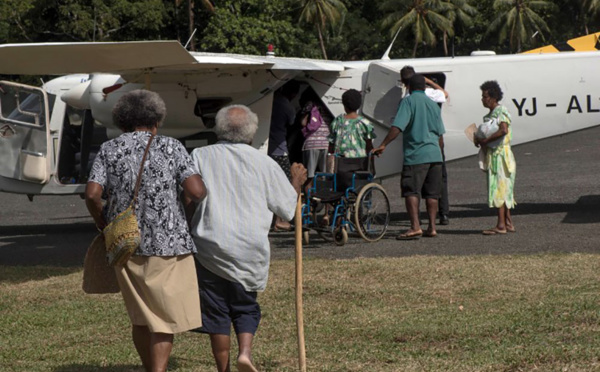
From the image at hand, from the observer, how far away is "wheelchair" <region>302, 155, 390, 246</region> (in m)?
12.3

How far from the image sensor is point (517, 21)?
72125 mm

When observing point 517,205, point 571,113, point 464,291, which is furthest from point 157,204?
point 517,205

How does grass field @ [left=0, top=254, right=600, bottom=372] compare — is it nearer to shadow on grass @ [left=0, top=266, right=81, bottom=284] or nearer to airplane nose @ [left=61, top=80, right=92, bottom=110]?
shadow on grass @ [left=0, top=266, right=81, bottom=284]

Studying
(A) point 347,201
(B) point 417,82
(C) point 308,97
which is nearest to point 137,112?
(A) point 347,201

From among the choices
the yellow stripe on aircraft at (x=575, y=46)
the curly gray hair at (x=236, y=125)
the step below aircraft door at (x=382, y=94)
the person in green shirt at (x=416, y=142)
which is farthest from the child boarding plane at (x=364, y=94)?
the curly gray hair at (x=236, y=125)

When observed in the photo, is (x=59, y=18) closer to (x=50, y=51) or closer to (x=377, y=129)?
(x=377, y=129)

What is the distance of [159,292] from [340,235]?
6434 millimetres

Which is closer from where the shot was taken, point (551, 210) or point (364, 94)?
point (364, 94)

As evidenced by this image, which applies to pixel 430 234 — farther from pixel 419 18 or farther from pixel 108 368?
pixel 419 18

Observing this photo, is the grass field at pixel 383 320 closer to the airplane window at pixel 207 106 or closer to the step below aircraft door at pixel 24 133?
the airplane window at pixel 207 106

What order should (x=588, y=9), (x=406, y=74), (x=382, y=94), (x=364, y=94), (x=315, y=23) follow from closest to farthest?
(x=406, y=74) < (x=382, y=94) < (x=364, y=94) < (x=315, y=23) < (x=588, y=9)

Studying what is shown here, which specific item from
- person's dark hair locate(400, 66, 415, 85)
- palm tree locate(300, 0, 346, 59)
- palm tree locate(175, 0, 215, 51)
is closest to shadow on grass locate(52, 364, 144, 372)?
person's dark hair locate(400, 66, 415, 85)

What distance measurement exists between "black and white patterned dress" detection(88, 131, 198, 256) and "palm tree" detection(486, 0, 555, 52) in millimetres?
67205

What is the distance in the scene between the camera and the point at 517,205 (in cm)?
1571
